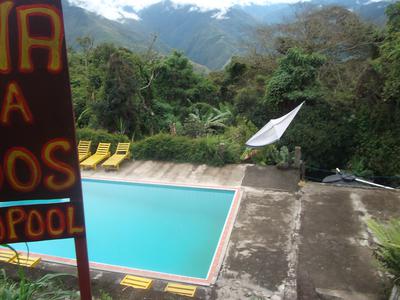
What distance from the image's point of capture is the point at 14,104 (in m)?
3.13

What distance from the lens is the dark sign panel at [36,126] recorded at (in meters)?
2.92

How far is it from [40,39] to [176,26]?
100030mm

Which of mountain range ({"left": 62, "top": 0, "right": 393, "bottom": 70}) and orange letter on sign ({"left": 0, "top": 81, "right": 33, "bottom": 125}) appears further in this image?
mountain range ({"left": 62, "top": 0, "right": 393, "bottom": 70})

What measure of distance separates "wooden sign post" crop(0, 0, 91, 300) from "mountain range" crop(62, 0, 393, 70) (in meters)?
42.1

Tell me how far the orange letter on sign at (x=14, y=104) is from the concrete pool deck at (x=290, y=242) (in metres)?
3.67

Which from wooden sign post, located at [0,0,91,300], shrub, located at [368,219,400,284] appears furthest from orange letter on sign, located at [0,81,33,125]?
shrub, located at [368,219,400,284]

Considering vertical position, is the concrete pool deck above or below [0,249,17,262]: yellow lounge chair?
above

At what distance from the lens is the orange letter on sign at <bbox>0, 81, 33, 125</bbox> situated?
10.1 feet

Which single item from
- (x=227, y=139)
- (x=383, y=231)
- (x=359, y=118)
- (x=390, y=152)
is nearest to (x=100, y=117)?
(x=227, y=139)

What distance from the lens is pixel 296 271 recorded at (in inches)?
273

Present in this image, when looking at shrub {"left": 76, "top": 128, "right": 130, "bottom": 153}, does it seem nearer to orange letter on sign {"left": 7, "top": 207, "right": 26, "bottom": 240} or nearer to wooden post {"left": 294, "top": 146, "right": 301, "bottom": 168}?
wooden post {"left": 294, "top": 146, "right": 301, "bottom": 168}

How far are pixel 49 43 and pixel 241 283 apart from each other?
209 inches

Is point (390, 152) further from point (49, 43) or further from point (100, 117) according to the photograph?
point (49, 43)

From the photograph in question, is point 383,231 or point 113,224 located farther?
point 113,224
